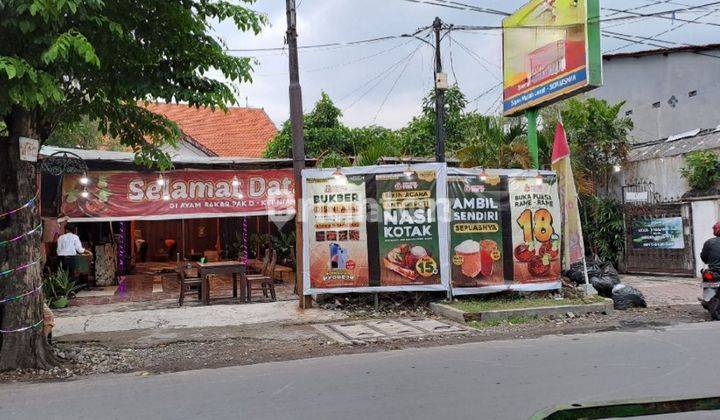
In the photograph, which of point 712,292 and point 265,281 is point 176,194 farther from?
point 712,292

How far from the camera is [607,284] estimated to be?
1164 centimetres

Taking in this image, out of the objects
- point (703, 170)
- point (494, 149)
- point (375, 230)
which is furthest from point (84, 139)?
point (703, 170)

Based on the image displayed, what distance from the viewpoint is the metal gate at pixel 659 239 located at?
1519 cm

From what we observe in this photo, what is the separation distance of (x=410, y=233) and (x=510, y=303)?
7.29 ft

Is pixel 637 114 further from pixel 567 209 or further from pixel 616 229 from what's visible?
pixel 567 209

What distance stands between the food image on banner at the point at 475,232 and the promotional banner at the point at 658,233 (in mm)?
6933

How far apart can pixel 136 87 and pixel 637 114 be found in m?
22.0

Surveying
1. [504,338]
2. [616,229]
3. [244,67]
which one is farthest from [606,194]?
[244,67]

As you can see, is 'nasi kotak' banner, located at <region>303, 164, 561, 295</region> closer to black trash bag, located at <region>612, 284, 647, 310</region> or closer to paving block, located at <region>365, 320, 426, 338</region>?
paving block, located at <region>365, 320, 426, 338</region>

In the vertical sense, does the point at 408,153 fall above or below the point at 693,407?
above

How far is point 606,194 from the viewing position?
17672mm

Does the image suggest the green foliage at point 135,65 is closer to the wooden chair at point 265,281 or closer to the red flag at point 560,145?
the wooden chair at point 265,281

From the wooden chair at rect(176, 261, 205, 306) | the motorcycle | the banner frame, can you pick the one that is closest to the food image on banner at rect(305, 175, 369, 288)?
the banner frame

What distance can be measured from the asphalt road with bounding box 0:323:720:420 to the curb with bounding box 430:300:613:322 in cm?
199
